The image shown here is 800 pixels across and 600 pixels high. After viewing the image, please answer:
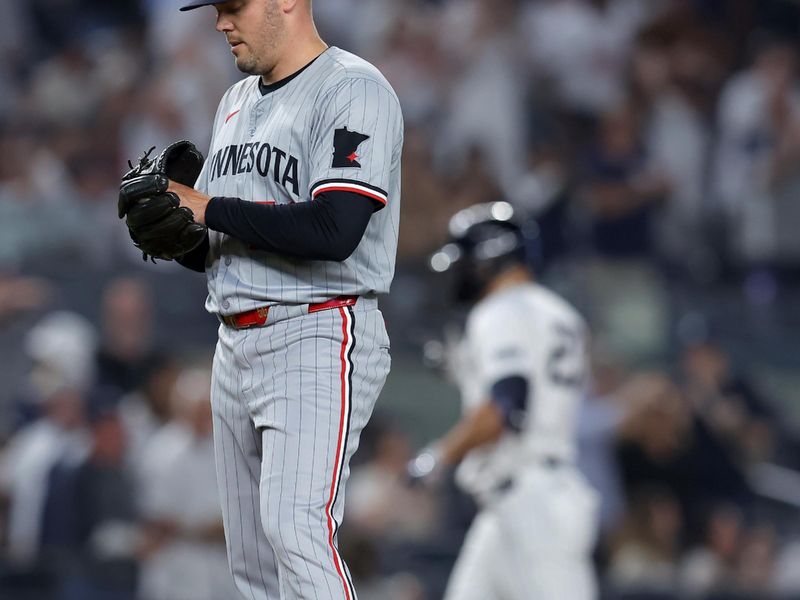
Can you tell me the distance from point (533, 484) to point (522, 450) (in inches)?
5.0

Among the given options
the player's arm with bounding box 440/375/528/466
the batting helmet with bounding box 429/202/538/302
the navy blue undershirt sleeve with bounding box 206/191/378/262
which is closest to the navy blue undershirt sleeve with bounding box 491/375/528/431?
the player's arm with bounding box 440/375/528/466

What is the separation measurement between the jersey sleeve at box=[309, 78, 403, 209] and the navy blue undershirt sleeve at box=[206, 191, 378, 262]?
1.1 inches

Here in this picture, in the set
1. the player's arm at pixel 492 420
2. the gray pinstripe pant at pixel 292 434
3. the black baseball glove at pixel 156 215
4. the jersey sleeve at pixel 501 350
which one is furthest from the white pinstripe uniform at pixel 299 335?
the jersey sleeve at pixel 501 350

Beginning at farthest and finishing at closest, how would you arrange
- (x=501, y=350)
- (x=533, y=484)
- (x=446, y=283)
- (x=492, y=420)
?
1. (x=446, y=283)
2. (x=533, y=484)
3. (x=501, y=350)
4. (x=492, y=420)

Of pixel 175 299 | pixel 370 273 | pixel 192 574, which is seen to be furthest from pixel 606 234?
pixel 370 273

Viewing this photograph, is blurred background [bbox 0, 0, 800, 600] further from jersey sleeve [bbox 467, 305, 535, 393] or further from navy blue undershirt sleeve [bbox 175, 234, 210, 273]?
navy blue undershirt sleeve [bbox 175, 234, 210, 273]

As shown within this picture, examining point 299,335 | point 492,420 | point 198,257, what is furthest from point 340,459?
point 492,420

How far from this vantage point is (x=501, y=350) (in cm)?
471

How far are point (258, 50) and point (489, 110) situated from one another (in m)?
5.44

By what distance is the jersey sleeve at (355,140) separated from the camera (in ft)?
9.30

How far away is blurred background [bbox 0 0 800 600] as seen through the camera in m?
6.71

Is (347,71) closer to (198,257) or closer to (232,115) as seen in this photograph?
(232,115)

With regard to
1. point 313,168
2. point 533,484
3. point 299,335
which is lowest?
point 533,484

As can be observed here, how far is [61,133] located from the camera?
8508 millimetres
